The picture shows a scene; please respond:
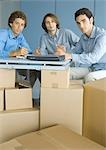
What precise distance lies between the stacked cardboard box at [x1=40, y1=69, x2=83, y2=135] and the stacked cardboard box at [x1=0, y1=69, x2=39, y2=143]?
89 mm

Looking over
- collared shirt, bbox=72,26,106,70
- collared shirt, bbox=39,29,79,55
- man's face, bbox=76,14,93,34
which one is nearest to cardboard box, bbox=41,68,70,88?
collared shirt, bbox=72,26,106,70

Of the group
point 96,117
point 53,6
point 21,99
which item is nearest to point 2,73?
point 21,99

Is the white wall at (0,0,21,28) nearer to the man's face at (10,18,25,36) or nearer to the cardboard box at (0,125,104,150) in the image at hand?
the man's face at (10,18,25,36)

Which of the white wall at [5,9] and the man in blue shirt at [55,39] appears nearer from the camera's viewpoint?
the man in blue shirt at [55,39]

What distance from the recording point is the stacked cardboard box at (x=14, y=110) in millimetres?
1721

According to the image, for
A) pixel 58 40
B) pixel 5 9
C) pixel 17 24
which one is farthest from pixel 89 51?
pixel 5 9

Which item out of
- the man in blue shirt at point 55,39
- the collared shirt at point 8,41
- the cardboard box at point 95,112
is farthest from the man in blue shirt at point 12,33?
the cardboard box at point 95,112

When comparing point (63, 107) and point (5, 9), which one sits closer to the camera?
point (63, 107)

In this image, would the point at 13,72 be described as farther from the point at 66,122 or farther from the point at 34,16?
the point at 34,16

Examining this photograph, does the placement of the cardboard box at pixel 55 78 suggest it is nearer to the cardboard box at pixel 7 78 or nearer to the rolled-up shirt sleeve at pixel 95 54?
the cardboard box at pixel 7 78

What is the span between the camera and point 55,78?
68.9 inches

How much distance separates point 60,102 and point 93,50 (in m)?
0.65

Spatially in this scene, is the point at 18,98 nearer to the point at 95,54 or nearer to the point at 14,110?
the point at 14,110

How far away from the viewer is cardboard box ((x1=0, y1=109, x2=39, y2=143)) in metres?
1.71
